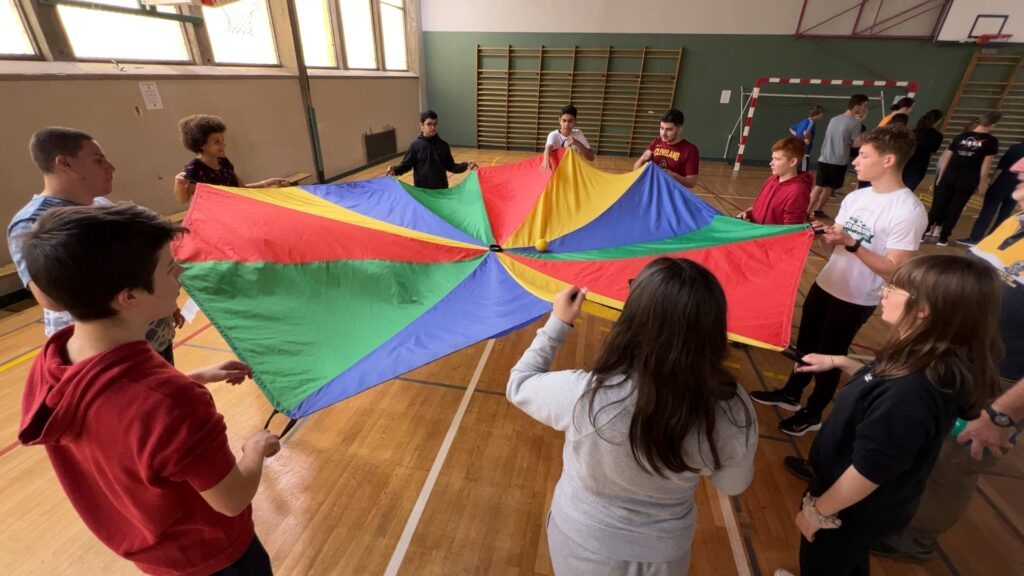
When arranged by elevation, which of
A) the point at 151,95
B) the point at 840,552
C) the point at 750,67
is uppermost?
the point at 750,67

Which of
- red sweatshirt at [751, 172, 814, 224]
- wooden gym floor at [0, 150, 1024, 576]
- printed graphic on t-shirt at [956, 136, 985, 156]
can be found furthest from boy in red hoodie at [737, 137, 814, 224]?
printed graphic on t-shirt at [956, 136, 985, 156]

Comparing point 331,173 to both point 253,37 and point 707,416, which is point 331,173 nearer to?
point 253,37

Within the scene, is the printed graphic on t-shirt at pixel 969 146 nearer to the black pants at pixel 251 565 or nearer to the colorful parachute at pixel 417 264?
the colorful parachute at pixel 417 264

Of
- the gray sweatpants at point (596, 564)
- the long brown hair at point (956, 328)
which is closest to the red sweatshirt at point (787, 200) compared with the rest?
the long brown hair at point (956, 328)

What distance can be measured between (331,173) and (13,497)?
609cm

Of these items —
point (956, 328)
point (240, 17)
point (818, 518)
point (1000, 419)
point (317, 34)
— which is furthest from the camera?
point (317, 34)

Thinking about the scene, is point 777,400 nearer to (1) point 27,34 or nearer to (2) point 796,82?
(1) point 27,34

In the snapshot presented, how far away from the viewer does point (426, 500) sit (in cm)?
193

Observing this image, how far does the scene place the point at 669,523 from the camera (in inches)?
37.6

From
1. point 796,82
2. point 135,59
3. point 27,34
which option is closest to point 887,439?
point 27,34

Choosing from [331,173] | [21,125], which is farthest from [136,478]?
[331,173]

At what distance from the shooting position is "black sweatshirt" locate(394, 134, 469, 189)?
12.5 feet

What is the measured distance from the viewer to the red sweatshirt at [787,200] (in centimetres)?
237

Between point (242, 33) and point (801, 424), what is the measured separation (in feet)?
23.0
